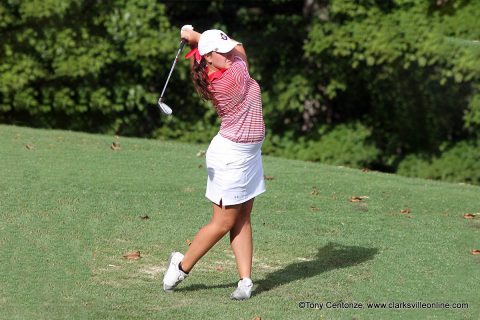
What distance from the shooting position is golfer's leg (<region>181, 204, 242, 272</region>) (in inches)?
270

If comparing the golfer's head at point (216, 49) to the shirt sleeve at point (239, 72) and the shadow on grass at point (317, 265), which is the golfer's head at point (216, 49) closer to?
the shirt sleeve at point (239, 72)

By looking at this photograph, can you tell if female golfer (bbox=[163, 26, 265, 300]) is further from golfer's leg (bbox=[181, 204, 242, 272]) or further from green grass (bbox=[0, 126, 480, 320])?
green grass (bbox=[0, 126, 480, 320])

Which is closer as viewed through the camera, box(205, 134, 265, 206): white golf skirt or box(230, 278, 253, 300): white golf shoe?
box(205, 134, 265, 206): white golf skirt

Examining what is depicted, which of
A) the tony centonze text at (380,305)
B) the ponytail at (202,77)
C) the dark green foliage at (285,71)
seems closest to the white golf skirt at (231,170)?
the ponytail at (202,77)

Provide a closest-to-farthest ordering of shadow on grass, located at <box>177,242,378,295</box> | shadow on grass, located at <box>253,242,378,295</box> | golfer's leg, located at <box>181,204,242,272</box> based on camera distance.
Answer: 1. golfer's leg, located at <box>181,204,242,272</box>
2. shadow on grass, located at <box>177,242,378,295</box>
3. shadow on grass, located at <box>253,242,378,295</box>

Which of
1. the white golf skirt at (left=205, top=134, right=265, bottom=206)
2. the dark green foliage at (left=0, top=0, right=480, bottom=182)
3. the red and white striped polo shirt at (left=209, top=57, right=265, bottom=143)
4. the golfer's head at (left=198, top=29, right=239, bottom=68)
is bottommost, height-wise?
the dark green foliage at (left=0, top=0, right=480, bottom=182)

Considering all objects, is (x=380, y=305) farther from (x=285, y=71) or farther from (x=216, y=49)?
(x=285, y=71)

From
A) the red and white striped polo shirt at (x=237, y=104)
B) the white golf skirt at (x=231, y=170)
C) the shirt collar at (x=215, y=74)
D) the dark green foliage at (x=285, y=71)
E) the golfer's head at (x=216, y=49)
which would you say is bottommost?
the dark green foliage at (x=285, y=71)

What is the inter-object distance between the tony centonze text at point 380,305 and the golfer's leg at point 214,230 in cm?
73

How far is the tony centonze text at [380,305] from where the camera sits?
6.92 meters

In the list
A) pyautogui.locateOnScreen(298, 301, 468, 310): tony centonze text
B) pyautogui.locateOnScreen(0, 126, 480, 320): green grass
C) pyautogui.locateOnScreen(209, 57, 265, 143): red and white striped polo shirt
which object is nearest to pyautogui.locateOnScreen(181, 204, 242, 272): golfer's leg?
pyautogui.locateOnScreen(0, 126, 480, 320): green grass

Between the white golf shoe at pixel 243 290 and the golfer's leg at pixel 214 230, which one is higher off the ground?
the golfer's leg at pixel 214 230

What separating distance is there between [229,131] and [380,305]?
159 cm

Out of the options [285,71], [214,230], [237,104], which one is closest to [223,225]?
[214,230]
